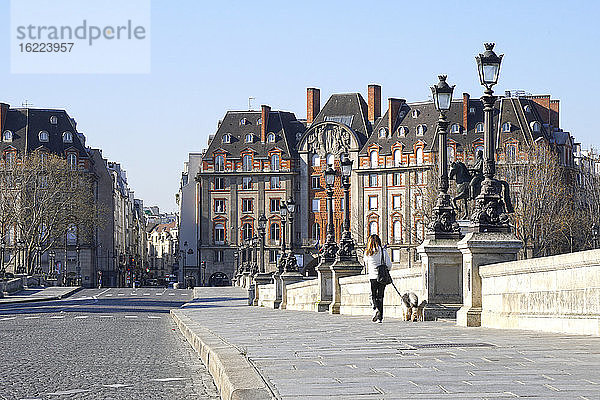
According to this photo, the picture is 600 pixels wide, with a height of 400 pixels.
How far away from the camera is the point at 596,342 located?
12.6 meters

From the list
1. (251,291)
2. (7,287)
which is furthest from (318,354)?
(7,287)

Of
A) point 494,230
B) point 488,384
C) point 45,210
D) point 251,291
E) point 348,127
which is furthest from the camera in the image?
point 348,127

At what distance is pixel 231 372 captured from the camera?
33.3ft

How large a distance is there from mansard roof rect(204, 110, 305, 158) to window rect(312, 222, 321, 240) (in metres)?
7.78

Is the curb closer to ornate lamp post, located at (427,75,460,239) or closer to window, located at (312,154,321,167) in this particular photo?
ornate lamp post, located at (427,75,460,239)

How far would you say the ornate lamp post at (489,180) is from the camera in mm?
18703

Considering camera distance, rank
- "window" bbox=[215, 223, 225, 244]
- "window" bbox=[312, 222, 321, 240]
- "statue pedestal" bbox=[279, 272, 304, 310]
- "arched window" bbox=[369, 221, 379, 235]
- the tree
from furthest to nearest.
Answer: "window" bbox=[215, 223, 225, 244]
"window" bbox=[312, 222, 321, 240]
"arched window" bbox=[369, 221, 379, 235]
the tree
"statue pedestal" bbox=[279, 272, 304, 310]

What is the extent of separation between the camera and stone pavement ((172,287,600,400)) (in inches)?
327

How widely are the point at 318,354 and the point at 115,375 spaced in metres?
2.46

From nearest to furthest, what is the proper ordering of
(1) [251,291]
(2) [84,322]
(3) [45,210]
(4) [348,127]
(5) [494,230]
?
(5) [494,230] < (2) [84,322] < (1) [251,291] < (3) [45,210] < (4) [348,127]

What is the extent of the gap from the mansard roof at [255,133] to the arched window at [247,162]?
0.72 m

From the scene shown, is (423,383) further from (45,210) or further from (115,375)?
(45,210)

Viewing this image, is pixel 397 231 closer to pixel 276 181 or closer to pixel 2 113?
pixel 276 181

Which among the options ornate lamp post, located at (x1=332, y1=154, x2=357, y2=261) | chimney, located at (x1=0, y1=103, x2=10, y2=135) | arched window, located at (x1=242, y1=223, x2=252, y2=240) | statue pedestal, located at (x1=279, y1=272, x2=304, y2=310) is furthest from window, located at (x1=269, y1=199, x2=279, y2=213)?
ornate lamp post, located at (x1=332, y1=154, x2=357, y2=261)
